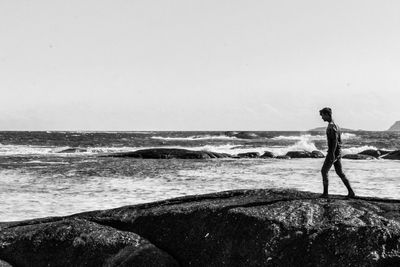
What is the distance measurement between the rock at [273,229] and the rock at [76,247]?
1.23ft

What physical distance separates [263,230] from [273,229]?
147 millimetres

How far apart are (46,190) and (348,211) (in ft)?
42.7

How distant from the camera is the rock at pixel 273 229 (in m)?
7.04

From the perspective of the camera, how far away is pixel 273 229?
745 cm

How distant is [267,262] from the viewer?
7.25 metres

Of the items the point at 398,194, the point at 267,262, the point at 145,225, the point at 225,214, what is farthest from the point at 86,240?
the point at 398,194

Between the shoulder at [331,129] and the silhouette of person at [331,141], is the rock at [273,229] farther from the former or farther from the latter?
the shoulder at [331,129]

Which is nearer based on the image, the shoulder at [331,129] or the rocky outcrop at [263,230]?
the rocky outcrop at [263,230]

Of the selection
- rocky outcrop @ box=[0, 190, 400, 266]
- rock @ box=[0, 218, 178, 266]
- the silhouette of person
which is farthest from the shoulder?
rock @ box=[0, 218, 178, 266]

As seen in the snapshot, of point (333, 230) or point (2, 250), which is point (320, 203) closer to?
point (333, 230)

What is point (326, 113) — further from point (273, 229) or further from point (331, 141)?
point (273, 229)

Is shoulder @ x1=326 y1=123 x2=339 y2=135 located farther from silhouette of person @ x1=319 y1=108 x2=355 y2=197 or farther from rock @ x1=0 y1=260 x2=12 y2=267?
rock @ x1=0 y1=260 x2=12 y2=267

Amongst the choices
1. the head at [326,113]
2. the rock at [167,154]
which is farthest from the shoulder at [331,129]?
the rock at [167,154]

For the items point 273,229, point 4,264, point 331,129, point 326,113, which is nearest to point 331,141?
point 331,129
